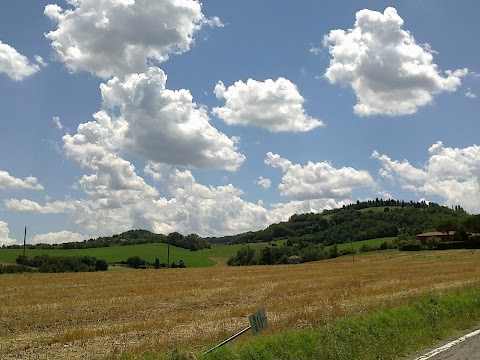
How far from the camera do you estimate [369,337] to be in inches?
552

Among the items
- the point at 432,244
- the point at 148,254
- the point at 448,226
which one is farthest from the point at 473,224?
the point at 148,254

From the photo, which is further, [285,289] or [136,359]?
[285,289]

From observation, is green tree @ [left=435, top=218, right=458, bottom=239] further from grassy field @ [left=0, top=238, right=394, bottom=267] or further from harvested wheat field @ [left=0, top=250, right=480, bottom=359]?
harvested wheat field @ [left=0, top=250, right=480, bottom=359]

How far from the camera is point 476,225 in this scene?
4540 inches

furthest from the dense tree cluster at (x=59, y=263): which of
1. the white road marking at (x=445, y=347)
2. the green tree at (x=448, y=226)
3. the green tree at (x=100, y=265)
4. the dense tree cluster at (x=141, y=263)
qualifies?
the green tree at (x=448, y=226)

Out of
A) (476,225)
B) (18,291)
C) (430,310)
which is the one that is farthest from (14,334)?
(476,225)

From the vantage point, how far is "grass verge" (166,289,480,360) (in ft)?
37.7

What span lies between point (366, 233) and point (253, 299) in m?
168

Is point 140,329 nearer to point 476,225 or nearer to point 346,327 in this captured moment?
point 346,327

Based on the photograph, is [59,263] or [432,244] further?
[432,244]

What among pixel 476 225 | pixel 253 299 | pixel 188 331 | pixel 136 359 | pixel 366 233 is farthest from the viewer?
pixel 366 233

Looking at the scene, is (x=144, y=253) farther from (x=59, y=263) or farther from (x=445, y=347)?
(x=445, y=347)

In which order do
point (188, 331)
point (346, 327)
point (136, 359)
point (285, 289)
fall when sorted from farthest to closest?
1. point (285, 289)
2. point (188, 331)
3. point (346, 327)
4. point (136, 359)

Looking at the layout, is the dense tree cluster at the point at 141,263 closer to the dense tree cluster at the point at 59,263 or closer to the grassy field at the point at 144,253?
the grassy field at the point at 144,253
